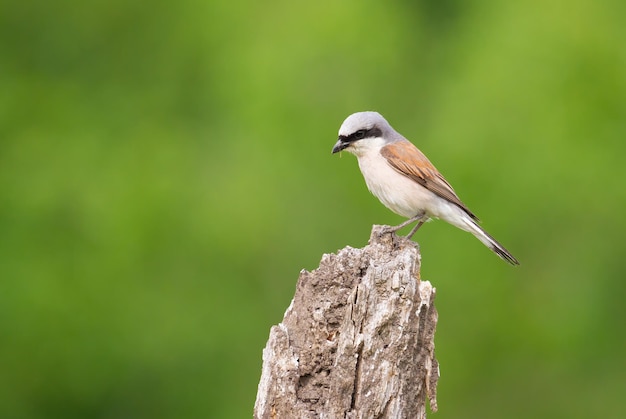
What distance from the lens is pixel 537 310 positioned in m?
17.6

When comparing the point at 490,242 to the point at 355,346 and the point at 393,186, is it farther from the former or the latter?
the point at 355,346

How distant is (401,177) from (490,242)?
871 mm

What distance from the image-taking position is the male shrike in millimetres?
9016

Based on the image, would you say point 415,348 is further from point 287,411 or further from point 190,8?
point 190,8

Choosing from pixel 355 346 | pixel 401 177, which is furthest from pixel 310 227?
pixel 355 346

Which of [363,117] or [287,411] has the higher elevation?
[363,117]

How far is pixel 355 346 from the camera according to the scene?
247 inches

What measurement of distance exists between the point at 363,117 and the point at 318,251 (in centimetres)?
813

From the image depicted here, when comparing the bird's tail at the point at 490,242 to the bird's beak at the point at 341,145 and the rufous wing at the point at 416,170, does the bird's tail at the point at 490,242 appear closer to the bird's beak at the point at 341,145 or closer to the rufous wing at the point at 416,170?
the rufous wing at the point at 416,170

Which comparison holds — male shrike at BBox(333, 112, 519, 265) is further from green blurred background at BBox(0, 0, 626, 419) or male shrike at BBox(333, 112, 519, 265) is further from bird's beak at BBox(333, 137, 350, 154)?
green blurred background at BBox(0, 0, 626, 419)

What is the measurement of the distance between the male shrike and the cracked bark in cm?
253

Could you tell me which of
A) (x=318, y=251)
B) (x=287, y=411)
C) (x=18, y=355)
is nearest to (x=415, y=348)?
(x=287, y=411)

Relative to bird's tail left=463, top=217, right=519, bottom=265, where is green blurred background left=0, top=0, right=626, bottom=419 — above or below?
above

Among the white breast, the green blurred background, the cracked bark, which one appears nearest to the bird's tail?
the white breast
